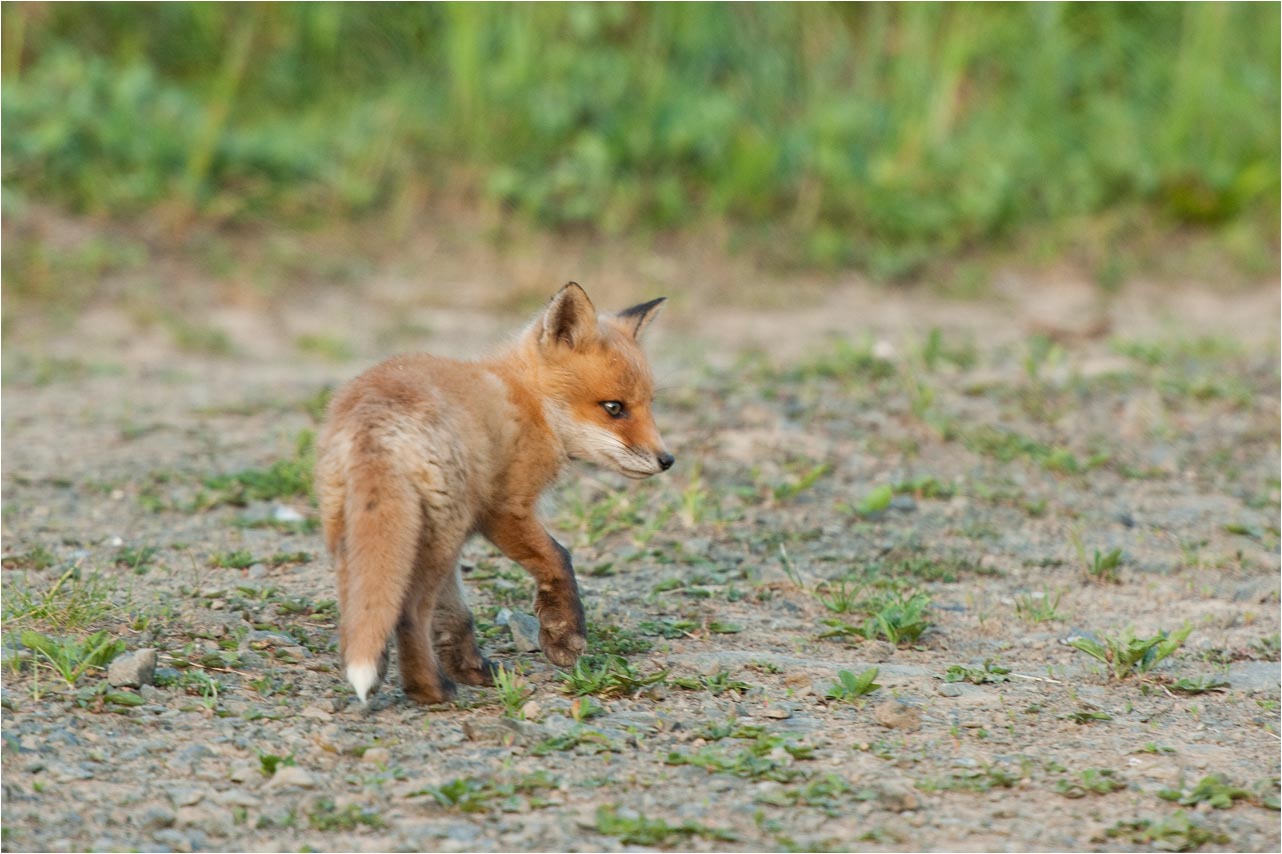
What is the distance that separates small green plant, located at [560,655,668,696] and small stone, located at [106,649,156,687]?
1042mm

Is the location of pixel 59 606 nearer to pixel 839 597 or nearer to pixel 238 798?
pixel 238 798

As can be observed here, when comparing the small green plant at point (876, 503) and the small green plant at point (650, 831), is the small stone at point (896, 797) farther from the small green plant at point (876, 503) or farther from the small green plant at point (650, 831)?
the small green plant at point (876, 503)

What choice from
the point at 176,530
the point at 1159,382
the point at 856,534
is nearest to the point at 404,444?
the point at 176,530

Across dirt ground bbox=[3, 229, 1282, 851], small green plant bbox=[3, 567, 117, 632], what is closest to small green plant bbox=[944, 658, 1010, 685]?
dirt ground bbox=[3, 229, 1282, 851]

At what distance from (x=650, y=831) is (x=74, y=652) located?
1620 mm

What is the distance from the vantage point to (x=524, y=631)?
4.36m

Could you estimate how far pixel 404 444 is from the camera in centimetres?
367

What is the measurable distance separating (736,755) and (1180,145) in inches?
311

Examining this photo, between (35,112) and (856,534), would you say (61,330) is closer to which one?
(35,112)

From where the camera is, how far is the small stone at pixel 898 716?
376 cm

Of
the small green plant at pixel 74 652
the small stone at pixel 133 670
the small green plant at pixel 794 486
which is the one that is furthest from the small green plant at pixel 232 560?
the small green plant at pixel 794 486

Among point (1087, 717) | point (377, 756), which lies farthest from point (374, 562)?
point (1087, 717)

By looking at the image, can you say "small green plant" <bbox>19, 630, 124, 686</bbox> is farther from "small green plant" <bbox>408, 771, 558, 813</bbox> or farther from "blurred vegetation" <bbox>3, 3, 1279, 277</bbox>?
"blurred vegetation" <bbox>3, 3, 1279, 277</bbox>

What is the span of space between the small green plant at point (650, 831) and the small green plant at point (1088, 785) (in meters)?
0.80
